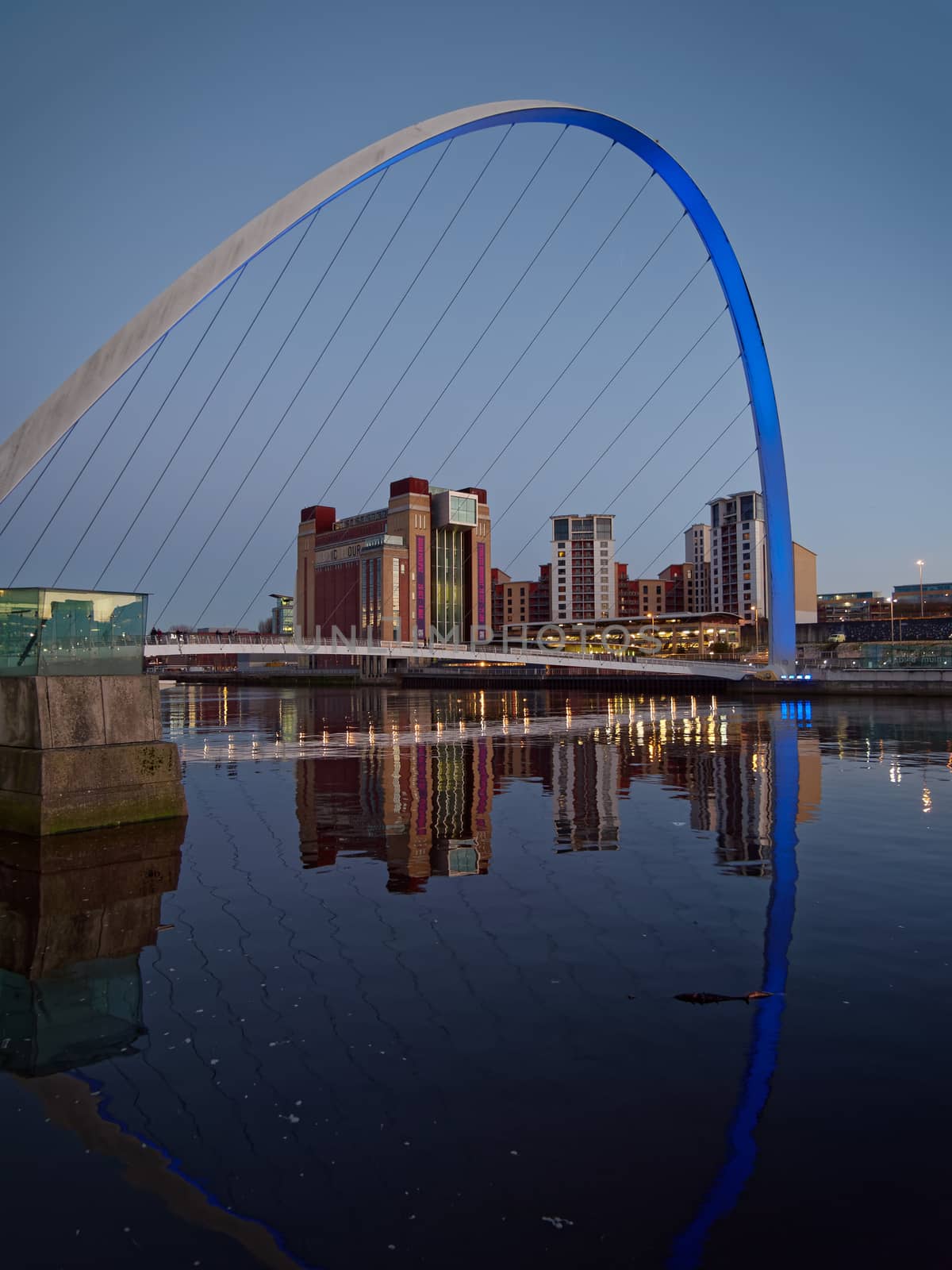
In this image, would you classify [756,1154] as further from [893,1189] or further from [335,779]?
[335,779]

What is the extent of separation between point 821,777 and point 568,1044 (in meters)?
13.1

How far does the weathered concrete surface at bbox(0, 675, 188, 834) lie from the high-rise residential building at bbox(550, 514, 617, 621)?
182m

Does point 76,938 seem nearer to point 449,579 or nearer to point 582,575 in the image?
point 449,579

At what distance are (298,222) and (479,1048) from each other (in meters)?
30.8

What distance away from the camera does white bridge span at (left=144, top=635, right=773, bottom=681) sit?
4091 cm

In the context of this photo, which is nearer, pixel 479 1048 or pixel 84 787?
pixel 479 1048

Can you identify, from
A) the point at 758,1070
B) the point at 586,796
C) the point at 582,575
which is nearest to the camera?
the point at 758,1070

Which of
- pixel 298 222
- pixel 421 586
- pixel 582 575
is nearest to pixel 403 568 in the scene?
pixel 421 586

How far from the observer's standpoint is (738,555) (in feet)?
595

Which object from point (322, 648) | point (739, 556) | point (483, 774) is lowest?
point (483, 774)

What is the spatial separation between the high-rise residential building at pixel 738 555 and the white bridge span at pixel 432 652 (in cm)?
11893

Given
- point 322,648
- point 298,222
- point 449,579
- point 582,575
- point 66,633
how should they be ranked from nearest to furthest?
point 66,633
point 298,222
point 322,648
point 449,579
point 582,575

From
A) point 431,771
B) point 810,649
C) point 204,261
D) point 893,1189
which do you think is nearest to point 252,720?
point 204,261

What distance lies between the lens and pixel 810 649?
83125 millimetres
